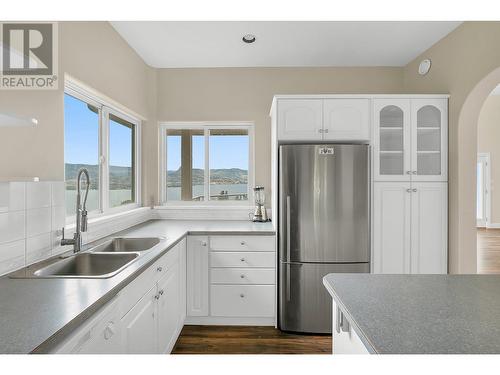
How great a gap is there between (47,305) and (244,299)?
6.17 feet

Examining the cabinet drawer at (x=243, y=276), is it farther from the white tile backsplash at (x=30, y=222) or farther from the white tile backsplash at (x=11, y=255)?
the white tile backsplash at (x=11, y=255)

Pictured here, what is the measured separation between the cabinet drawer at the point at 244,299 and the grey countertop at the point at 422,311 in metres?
1.47

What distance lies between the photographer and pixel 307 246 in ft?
8.66

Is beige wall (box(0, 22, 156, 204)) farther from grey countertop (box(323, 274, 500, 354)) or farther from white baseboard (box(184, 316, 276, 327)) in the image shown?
white baseboard (box(184, 316, 276, 327))

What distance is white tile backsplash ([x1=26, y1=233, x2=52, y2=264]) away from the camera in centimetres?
161

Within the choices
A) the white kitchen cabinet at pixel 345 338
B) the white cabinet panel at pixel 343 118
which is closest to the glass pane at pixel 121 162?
the white cabinet panel at pixel 343 118

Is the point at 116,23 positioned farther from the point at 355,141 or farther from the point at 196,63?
the point at 355,141

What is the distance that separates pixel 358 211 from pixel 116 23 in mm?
2498

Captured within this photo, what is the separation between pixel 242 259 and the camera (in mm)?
2748

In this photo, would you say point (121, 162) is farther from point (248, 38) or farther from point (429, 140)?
point (429, 140)

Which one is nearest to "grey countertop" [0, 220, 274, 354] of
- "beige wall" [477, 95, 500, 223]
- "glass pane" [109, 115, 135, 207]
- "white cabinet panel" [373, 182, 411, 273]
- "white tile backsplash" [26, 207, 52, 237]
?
"white tile backsplash" [26, 207, 52, 237]

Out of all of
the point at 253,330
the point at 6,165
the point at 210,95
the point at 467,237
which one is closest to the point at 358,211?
the point at 467,237

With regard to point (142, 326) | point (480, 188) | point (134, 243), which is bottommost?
point (142, 326)

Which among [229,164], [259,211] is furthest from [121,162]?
[259,211]
